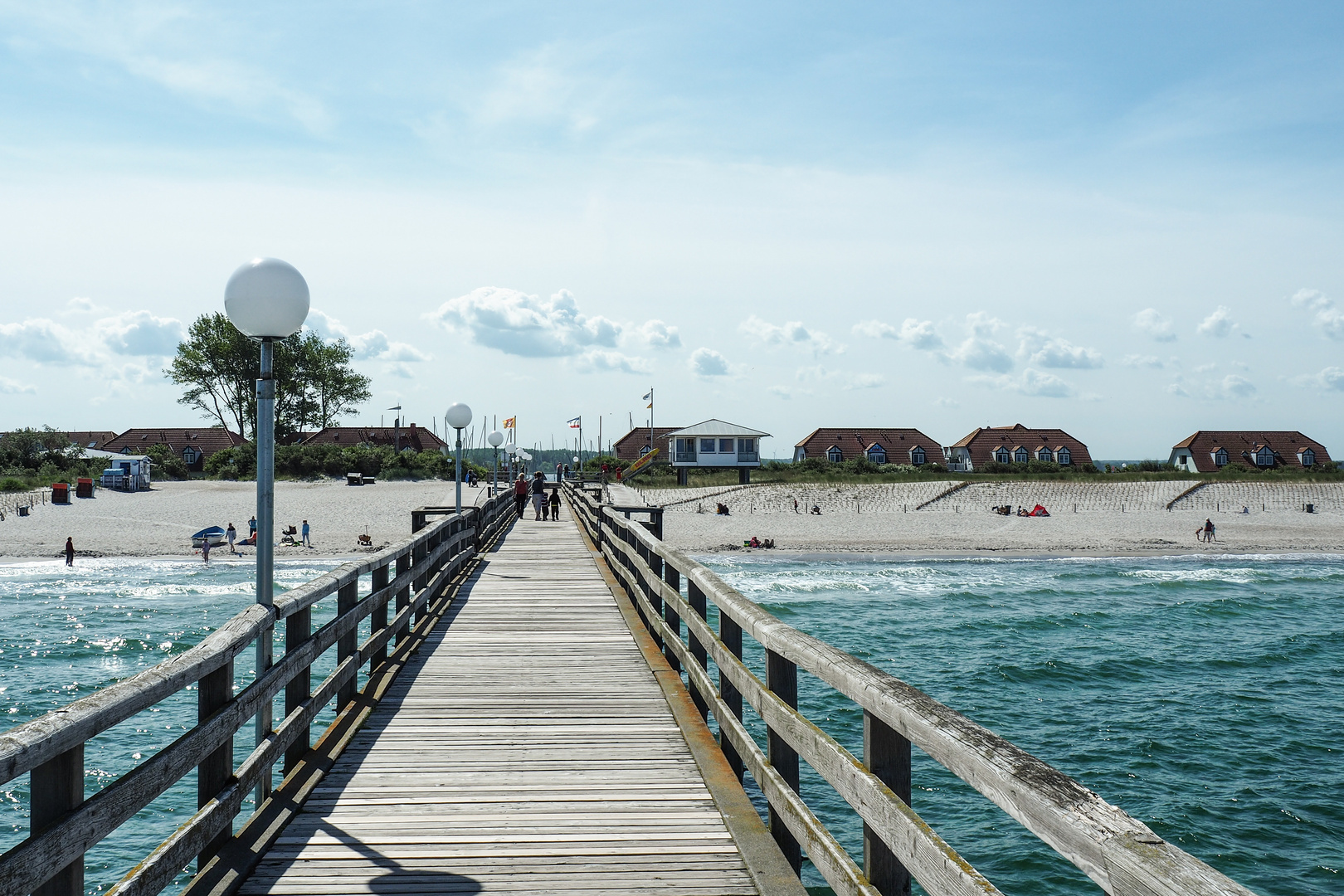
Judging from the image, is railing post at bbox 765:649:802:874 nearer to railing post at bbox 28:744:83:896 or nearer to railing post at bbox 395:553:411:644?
railing post at bbox 28:744:83:896

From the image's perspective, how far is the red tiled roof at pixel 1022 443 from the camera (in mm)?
80438

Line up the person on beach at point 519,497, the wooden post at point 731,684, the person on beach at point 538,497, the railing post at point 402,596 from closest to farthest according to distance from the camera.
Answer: the wooden post at point 731,684, the railing post at point 402,596, the person on beach at point 538,497, the person on beach at point 519,497

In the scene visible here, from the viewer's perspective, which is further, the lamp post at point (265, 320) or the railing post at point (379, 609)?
the railing post at point (379, 609)

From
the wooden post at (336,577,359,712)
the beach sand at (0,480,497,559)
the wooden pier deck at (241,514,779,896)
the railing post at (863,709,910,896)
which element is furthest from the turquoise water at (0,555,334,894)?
the railing post at (863,709,910,896)

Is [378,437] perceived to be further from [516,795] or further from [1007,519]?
[516,795]

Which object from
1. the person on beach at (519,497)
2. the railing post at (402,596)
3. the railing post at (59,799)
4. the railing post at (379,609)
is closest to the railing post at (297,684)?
the railing post at (379,609)

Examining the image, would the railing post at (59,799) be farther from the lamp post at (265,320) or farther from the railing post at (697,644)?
the railing post at (697,644)

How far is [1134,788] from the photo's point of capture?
12.1 m

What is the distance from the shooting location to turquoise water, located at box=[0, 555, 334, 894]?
10688 mm

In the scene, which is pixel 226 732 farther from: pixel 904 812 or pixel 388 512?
pixel 388 512

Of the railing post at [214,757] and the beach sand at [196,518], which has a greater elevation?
the railing post at [214,757]

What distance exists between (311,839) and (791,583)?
2710cm

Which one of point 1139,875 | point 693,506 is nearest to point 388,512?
point 693,506

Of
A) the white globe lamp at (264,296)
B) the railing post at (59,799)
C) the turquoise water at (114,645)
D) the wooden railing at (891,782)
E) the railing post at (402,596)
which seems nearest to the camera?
the wooden railing at (891,782)
